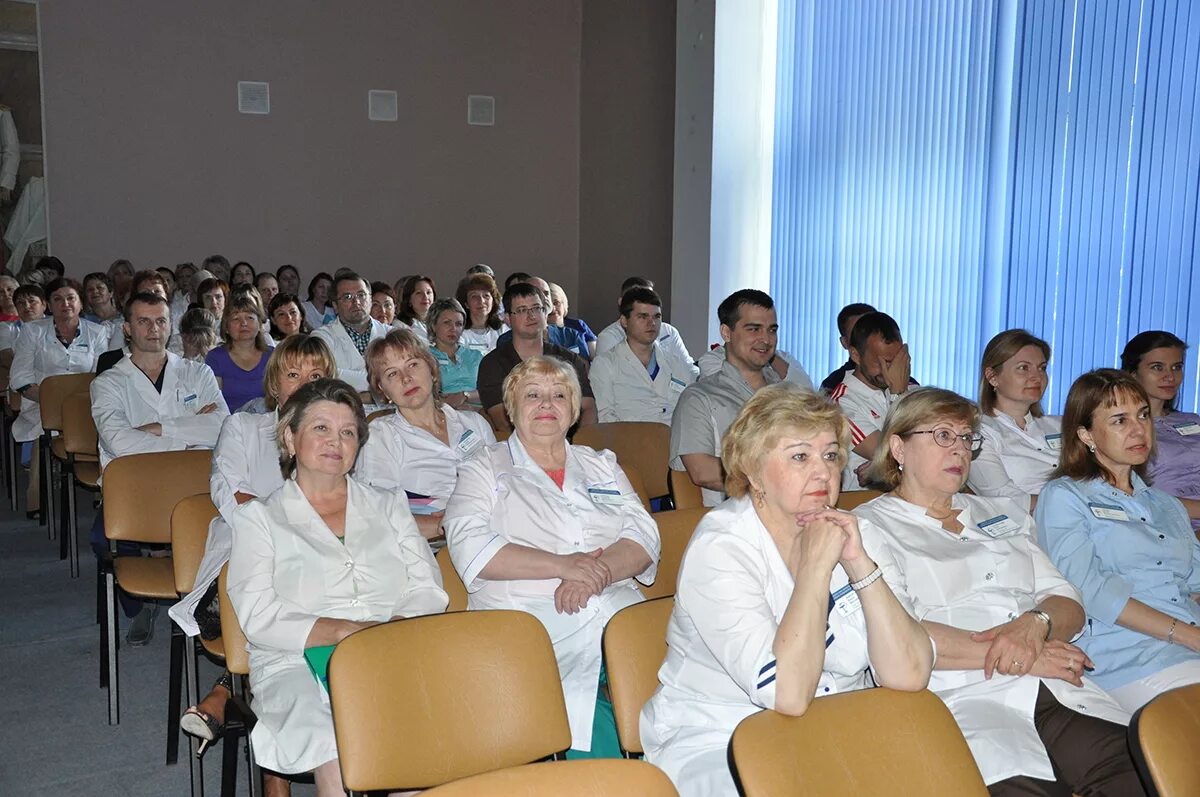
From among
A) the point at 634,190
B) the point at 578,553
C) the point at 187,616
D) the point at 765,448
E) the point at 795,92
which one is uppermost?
the point at 795,92

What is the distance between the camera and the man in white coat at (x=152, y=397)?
462 cm

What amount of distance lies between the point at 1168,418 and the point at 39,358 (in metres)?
6.18

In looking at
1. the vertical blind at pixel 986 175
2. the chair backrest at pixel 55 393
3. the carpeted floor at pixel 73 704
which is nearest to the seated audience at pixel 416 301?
the chair backrest at pixel 55 393

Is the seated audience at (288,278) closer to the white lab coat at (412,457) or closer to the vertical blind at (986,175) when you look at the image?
the vertical blind at (986,175)

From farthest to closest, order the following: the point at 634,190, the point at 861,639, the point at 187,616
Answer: the point at 634,190 → the point at 187,616 → the point at 861,639

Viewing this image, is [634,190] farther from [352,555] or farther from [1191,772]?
[1191,772]

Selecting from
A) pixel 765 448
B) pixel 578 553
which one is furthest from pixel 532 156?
pixel 765 448

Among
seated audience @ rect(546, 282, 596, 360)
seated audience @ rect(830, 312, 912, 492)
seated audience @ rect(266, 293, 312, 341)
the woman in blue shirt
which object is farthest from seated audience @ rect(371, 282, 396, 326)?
the woman in blue shirt

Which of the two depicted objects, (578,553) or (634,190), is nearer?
(578,553)

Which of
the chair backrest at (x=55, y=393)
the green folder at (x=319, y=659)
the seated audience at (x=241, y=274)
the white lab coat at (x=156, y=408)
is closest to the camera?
the green folder at (x=319, y=659)

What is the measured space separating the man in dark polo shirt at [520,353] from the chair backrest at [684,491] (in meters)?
1.06

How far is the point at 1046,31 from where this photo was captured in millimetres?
5277

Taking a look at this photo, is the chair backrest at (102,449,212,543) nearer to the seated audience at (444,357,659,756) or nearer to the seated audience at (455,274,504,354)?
the seated audience at (444,357,659,756)

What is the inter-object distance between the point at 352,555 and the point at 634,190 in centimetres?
731
